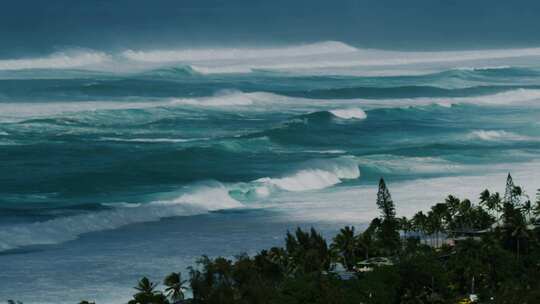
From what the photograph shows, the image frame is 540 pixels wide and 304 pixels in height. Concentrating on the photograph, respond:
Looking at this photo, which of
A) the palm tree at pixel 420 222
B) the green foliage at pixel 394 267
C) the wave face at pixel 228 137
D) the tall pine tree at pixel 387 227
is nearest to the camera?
the green foliage at pixel 394 267

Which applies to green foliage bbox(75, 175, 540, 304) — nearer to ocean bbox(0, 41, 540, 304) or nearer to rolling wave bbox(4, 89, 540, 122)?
ocean bbox(0, 41, 540, 304)

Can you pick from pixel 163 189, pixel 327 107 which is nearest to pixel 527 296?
pixel 163 189

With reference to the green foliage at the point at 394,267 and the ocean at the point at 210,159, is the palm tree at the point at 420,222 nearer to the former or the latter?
the green foliage at the point at 394,267

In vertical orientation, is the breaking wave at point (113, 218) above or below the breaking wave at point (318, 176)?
below

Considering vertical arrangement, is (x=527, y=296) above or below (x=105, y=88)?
below

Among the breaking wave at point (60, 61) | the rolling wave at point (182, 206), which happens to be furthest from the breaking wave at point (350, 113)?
the breaking wave at point (60, 61)

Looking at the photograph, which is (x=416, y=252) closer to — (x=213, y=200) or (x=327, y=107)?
(x=213, y=200)
